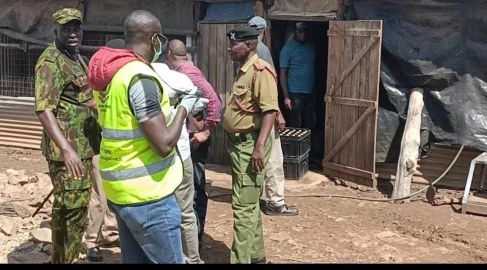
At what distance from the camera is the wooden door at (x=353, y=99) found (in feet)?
25.7

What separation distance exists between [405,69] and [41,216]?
4635 millimetres

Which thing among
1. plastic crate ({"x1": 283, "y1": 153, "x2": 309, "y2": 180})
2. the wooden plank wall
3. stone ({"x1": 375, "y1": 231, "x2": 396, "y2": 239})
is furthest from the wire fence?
stone ({"x1": 375, "y1": 231, "x2": 396, "y2": 239})

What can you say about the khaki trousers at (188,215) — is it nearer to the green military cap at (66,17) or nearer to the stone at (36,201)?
the green military cap at (66,17)

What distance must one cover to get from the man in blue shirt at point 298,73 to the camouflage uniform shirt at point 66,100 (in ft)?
15.8

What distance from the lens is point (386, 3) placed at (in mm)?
7980

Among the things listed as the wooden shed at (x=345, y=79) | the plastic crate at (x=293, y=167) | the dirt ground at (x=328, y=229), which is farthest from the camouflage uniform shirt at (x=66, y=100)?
the wooden shed at (x=345, y=79)

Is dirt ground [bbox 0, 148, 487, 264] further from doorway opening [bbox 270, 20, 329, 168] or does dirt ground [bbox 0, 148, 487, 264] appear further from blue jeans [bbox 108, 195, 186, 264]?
blue jeans [bbox 108, 195, 186, 264]

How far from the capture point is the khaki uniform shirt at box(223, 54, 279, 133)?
498cm

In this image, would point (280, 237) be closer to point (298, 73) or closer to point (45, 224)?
point (45, 224)

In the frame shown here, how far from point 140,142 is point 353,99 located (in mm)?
5197

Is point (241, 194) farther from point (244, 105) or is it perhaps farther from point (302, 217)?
point (302, 217)

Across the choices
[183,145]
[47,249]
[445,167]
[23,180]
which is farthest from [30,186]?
[445,167]

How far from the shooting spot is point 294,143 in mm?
8328

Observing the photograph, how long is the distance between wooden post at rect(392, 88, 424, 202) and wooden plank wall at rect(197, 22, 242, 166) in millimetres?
2671
